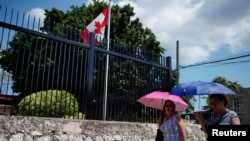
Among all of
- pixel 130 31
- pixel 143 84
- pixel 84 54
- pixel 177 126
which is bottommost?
pixel 177 126

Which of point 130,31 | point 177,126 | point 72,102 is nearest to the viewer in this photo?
point 177,126

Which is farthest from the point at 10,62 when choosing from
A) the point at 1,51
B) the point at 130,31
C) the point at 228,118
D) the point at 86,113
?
the point at 130,31

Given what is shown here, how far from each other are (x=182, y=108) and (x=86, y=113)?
184cm

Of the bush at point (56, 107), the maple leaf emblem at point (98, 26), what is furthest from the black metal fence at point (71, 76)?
the maple leaf emblem at point (98, 26)

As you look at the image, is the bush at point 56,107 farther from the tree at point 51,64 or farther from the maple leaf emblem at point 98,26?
the maple leaf emblem at point 98,26

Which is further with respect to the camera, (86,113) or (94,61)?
(94,61)

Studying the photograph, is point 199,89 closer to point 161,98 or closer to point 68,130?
point 161,98

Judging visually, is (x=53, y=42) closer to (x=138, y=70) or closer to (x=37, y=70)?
(x=37, y=70)

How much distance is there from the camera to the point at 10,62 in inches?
178

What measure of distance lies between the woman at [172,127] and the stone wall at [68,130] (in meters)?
1.05

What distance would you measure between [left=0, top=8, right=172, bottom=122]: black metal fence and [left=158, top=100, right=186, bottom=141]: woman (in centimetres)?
158

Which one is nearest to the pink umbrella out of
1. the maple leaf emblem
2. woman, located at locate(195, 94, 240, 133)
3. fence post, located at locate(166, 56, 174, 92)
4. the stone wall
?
the stone wall

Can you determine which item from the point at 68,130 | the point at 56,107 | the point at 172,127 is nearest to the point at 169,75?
the point at 172,127

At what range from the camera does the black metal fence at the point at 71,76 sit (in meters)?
4.65
